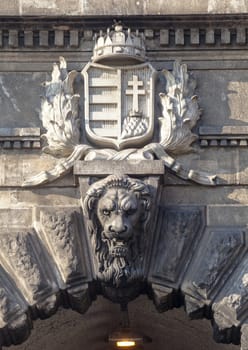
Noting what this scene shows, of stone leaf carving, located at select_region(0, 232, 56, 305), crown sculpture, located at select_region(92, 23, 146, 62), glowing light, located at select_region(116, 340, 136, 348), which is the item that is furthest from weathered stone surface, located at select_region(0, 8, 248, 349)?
glowing light, located at select_region(116, 340, 136, 348)

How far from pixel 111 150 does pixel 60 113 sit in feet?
1.36

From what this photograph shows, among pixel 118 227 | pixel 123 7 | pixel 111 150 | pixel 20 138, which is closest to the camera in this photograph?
pixel 118 227

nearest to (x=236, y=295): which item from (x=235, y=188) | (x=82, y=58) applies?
(x=235, y=188)

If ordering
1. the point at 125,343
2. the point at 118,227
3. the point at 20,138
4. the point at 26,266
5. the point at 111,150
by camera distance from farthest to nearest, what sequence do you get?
the point at 125,343 → the point at 20,138 → the point at 111,150 → the point at 26,266 → the point at 118,227

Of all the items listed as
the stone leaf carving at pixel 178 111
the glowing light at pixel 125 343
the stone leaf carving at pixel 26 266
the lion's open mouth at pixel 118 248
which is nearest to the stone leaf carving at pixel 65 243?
the stone leaf carving at pixel 26 266

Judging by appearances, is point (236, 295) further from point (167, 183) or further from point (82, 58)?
point (82, 58)

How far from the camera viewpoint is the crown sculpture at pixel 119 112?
15188 millimetres

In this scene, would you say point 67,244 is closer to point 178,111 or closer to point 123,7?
point 178,111

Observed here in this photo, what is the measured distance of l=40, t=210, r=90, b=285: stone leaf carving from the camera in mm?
15031

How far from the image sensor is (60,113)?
50.0 ft

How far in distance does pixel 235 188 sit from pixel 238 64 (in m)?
0.84

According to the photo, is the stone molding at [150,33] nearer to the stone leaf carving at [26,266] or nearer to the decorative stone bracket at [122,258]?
the decorative stone bracket at [122,258]

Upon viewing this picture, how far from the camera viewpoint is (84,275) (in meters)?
15.1

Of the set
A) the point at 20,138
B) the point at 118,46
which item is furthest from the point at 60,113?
the point at 118,46
